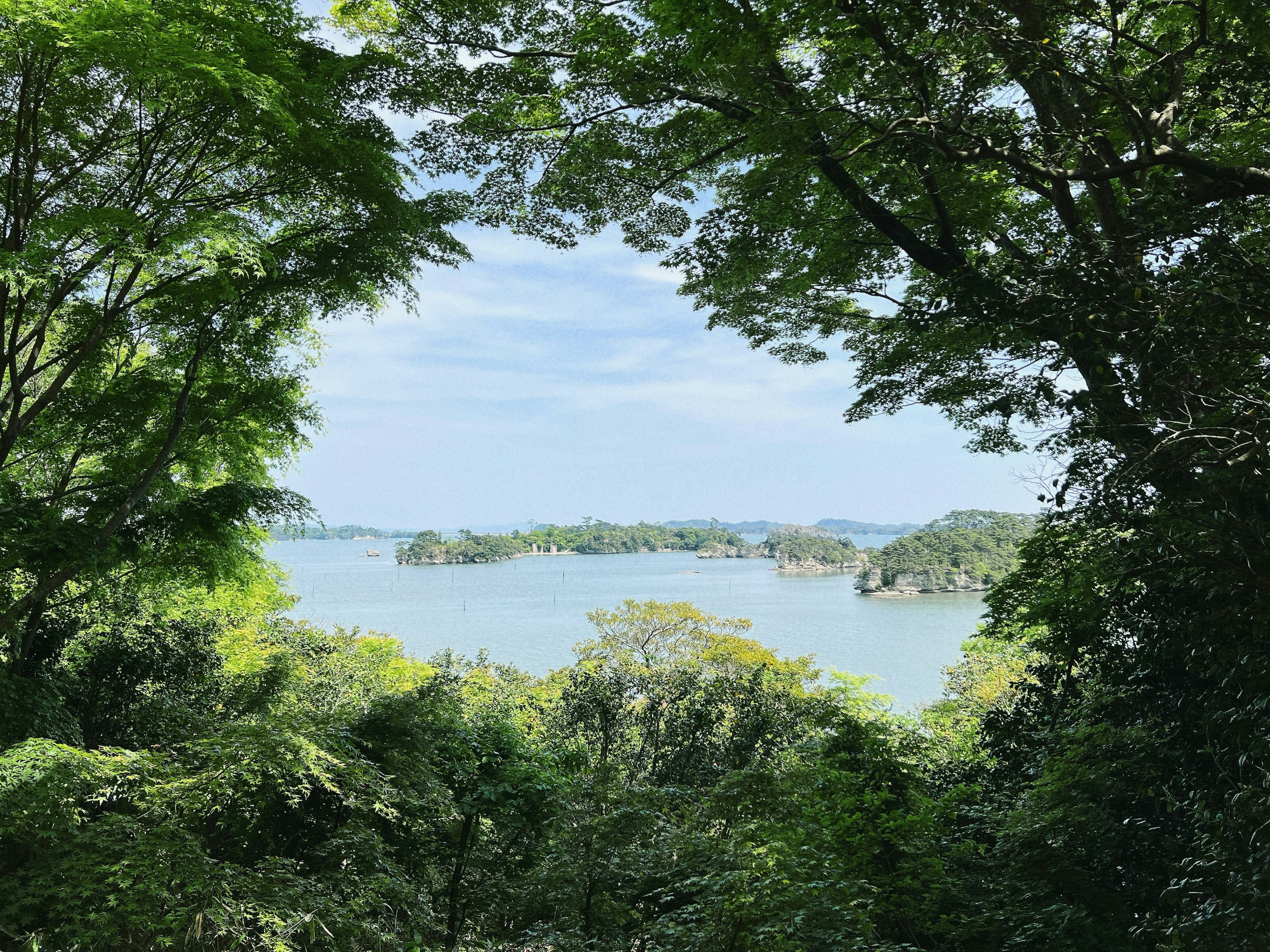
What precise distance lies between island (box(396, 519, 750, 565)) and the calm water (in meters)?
1.73

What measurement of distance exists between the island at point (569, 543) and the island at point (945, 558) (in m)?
34.2

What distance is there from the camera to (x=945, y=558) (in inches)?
1576

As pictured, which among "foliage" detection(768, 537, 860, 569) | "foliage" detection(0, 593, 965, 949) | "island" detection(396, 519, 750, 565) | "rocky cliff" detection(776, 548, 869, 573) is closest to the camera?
"foliage" detection(0, 593, 965, 949)

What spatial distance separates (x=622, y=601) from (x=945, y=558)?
23.1 meters

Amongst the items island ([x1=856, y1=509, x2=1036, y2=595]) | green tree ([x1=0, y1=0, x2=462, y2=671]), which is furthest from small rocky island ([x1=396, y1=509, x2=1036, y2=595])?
green tree ([x1=0, y1=0, x2=462, y2=671])

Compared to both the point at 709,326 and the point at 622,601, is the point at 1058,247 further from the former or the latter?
the point at 622,601

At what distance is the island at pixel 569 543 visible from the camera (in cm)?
8606

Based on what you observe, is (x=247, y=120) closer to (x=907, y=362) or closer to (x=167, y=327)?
(x=167, y=327)

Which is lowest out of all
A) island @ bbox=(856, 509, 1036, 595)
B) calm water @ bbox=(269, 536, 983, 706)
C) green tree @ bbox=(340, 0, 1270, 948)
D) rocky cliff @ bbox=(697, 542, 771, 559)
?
calm water @ bbox=(269, 536, 983, 706)

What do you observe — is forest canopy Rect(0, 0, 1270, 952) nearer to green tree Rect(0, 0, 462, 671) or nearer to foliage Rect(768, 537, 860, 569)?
green tree Rect(0, 0, 462, 671)

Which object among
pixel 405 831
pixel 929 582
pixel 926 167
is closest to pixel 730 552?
pixel 929 582

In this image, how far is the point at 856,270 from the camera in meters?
6.88

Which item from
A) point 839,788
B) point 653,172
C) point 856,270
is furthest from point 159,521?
point 856,270

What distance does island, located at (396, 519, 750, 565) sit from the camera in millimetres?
86062
